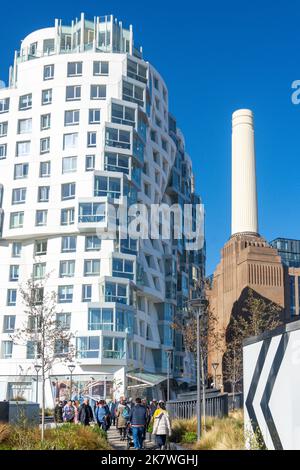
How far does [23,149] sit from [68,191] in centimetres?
711

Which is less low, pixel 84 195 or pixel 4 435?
pixel 84 195

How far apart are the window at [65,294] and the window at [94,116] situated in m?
16.5

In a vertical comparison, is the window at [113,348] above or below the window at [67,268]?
below

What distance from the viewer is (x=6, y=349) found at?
66.7m

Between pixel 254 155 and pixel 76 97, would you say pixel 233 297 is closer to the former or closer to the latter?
pixel 254 155

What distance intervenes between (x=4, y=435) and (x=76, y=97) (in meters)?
55.0

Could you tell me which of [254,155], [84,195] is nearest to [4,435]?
[84,195]

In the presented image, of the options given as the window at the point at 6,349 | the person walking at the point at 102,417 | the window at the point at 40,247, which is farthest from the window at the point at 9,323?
the person walking at the point at 102,417

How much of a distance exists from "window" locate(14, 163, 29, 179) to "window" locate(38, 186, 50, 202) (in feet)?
7.84

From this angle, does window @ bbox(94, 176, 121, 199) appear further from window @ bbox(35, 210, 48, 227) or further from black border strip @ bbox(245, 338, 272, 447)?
black border strip @ bbox(245, 338, 272, 447)

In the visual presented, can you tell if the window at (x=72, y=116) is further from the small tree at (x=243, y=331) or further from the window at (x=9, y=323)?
the small tree at (x=243, y=331)

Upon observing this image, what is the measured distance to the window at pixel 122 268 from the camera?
2574 inches
